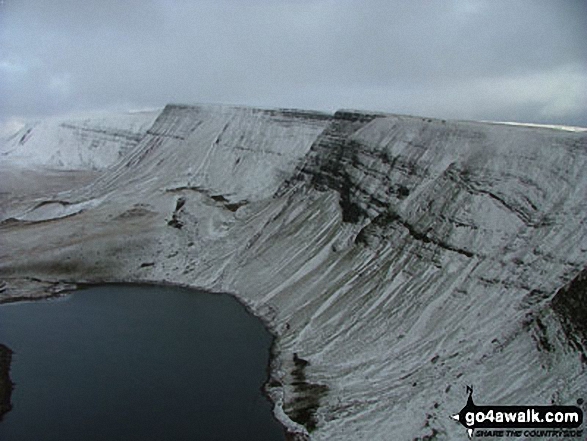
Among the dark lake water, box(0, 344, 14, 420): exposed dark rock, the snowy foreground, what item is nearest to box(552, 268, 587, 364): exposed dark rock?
the snowy foreground

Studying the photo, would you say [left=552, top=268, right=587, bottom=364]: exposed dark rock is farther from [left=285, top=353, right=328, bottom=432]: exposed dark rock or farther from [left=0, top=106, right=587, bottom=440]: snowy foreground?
[left=285, top=353, right=328, bottom=432]: exposed dark rock

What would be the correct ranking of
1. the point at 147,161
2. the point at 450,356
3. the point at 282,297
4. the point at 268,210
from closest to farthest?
the point at 450,356 → the point at 282,297 → the point at 268,210 → the point at 147,161

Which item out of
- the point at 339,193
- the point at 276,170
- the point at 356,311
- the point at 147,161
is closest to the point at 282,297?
the point at 356,311

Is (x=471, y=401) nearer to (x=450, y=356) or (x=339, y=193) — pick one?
(x=450, y=356)

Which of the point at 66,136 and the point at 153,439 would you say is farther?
the point at 66,136

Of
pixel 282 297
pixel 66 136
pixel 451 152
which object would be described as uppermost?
pixel 451 152

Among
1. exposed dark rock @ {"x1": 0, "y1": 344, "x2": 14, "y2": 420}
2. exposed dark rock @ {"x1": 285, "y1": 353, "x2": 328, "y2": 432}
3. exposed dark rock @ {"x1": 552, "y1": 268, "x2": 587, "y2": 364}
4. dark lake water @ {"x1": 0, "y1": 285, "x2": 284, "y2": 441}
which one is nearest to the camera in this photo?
exposed dark rock @ {"x1": 552, "y1": 268, "x2": 587, "y2": 364}

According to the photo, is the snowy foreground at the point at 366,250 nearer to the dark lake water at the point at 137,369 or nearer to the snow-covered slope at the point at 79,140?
the dark lake water at the point at 137,369
